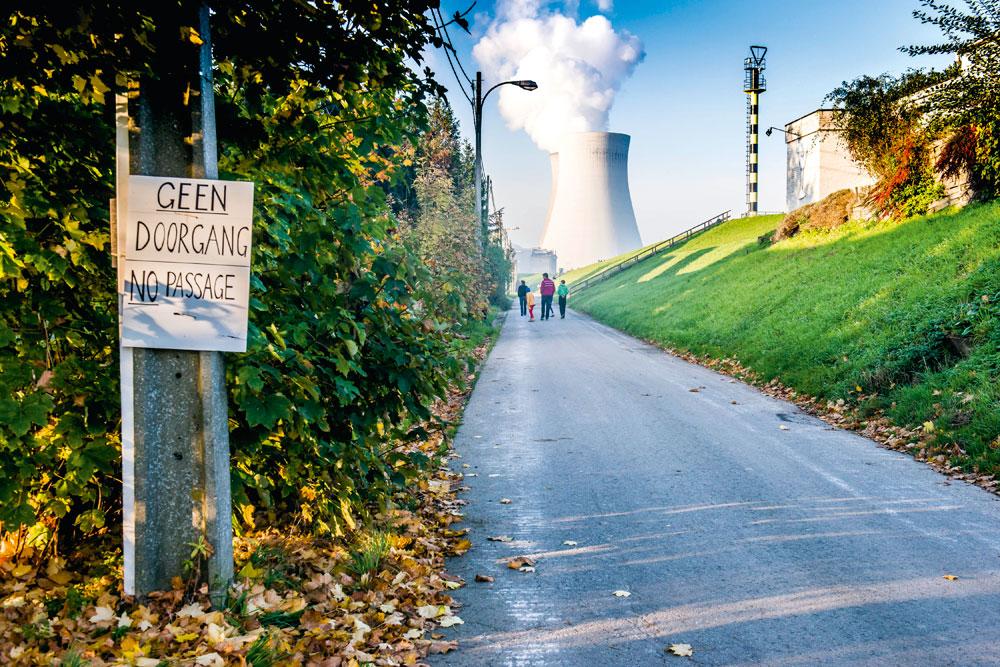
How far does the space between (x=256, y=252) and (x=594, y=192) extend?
63917 mm

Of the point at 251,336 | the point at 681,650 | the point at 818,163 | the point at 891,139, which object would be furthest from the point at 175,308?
the point at 818,163

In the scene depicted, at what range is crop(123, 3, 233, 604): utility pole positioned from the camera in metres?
3.13

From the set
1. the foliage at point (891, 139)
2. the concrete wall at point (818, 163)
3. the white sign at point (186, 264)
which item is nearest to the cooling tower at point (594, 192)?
the concrete wall at point (818, 163)

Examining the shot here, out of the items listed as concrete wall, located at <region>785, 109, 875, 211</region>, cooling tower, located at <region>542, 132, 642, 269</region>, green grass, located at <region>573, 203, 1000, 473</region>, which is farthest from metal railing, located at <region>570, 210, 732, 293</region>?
green grass, located at <region>573, 203, 1000, 473</region>

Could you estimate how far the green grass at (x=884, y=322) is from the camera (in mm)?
8008

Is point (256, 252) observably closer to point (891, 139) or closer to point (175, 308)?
point (175, 308)

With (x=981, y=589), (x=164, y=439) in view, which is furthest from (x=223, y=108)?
(x=981, y=589)

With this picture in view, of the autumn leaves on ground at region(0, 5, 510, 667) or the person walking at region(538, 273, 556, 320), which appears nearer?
the autumn leaves on ground at region(0, 5, 510, 667)

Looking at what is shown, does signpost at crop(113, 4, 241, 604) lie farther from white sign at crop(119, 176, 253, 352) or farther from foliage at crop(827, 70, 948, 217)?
foliage at crop(827, 70, 948, 217)

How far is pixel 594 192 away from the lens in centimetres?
6575

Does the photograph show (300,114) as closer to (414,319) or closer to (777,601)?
(414,319)

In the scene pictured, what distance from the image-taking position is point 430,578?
4316 mm

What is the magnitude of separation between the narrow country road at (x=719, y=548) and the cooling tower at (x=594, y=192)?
2283 inches

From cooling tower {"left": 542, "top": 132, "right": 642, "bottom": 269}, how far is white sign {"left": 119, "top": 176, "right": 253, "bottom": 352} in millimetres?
63214
